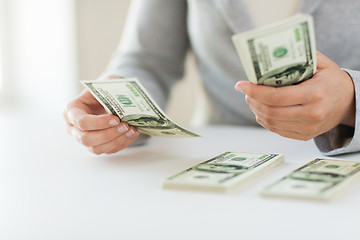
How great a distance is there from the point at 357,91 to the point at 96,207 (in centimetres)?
42

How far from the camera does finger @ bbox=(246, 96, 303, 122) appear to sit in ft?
2.15

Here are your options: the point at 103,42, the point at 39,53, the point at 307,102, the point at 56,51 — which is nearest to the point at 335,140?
the point at 307,102

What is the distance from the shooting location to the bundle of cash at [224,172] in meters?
0.57

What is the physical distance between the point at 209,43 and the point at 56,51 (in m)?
1.71

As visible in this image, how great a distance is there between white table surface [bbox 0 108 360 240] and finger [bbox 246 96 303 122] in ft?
0.25

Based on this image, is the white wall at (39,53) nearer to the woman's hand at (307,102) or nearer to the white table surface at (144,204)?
the white table surface at (144,204)

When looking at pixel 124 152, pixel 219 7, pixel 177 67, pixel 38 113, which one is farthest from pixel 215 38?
pixel 38 113

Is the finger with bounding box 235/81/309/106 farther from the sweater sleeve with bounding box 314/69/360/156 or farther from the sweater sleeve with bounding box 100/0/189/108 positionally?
the sweater sleeve with bounding box 100/0/189/108

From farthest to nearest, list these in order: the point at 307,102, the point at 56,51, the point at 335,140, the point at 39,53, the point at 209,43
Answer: the point at 39,53 → the point at 56,51 → the point at 209,43 → the point at 335,140 → the point at 307,102

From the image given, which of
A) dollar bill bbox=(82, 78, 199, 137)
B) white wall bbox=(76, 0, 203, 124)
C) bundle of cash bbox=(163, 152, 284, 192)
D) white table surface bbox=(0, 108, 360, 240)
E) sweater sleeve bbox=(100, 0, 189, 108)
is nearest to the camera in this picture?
white table surface bbox=(0, 108, 360, 240)

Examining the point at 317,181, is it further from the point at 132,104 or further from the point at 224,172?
the point at 132,104

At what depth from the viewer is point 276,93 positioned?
2.09ft

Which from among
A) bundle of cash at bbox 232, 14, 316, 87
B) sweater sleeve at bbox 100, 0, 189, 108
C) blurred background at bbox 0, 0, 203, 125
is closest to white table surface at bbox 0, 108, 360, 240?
bundle of cash at bbox 232, 14, 316, 87

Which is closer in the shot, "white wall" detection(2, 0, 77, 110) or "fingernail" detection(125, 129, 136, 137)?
"fingernail" detection(125, 129, 136, 137)
